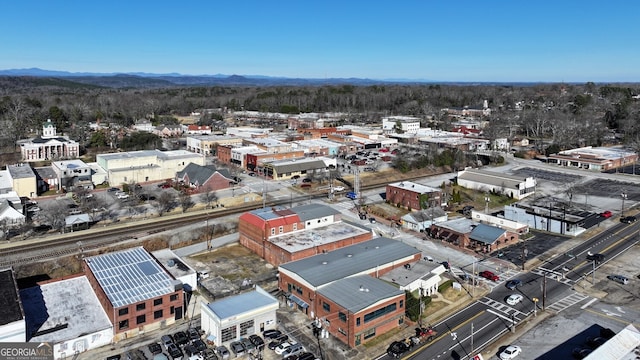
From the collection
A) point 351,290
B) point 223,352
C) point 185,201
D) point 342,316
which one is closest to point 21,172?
point 185,201

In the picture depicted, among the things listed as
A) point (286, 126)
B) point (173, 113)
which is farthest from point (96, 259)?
point (173, 113)

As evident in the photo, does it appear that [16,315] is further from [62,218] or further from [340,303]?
[62,218]

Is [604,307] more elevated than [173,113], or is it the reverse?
[173,113]

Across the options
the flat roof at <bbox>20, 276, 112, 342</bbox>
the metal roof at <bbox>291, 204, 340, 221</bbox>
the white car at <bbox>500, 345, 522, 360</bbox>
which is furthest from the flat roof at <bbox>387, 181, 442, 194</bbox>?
the flat roof at <bbox>20, 276, 112, 342</bbox>

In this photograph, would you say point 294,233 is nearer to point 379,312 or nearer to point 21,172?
point 379,312

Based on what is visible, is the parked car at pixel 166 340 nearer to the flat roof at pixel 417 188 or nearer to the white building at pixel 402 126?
the flat roof at pixel 417 188
